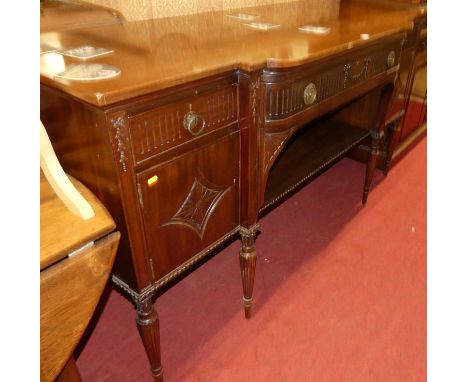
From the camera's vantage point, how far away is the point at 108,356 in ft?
5.18

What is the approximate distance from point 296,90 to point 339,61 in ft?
0.94

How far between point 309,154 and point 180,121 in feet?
3.69

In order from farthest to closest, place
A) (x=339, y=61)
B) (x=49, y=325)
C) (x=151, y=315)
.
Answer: (x=339, y=61), (x=151, y=315), (x=49, y=325)

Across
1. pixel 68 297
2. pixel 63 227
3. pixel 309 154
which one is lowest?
pixel 309 154

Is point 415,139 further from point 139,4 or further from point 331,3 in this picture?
point 139,4

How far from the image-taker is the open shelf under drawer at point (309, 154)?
178 cm

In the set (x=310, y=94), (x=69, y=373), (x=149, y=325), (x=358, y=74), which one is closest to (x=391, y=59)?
(x=358, y=74)

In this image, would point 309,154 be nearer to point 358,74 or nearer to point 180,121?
point 358,74

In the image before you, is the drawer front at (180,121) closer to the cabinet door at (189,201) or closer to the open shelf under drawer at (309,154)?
the cabinet door at (189,201)

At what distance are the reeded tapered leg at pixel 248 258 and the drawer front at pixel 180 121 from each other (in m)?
0.47

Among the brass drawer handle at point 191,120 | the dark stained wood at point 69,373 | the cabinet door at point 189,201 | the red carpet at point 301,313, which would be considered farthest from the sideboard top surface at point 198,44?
the red carpet at point 301,313

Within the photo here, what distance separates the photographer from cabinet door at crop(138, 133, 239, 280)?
112 cm

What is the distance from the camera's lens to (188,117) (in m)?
1.09
